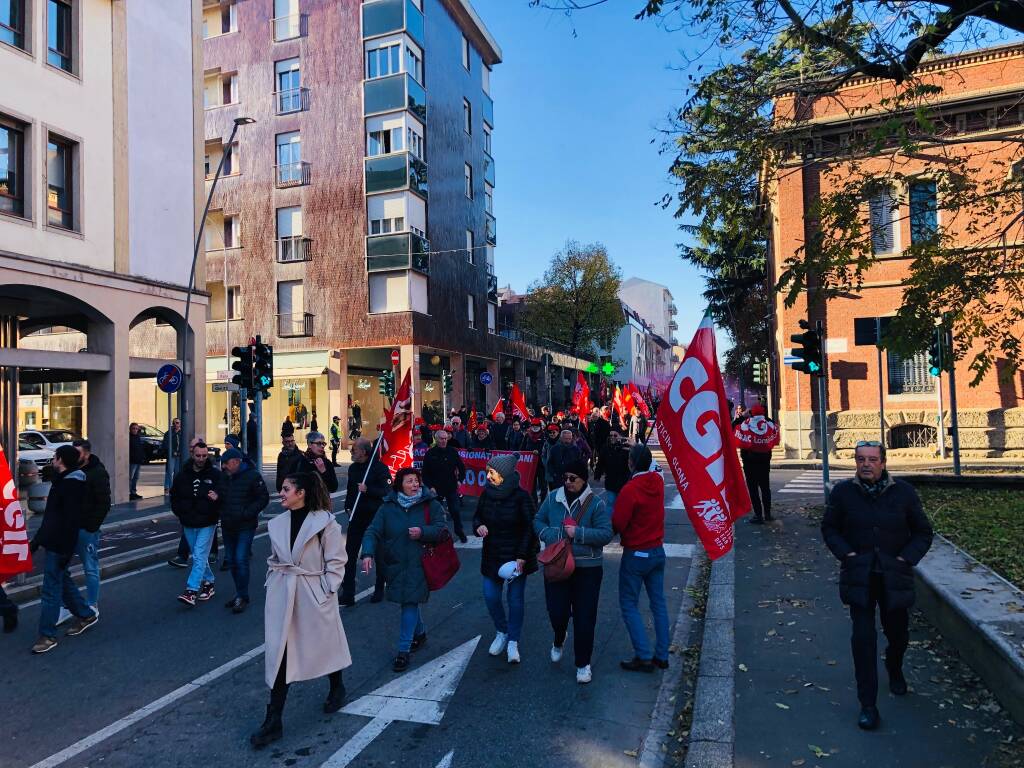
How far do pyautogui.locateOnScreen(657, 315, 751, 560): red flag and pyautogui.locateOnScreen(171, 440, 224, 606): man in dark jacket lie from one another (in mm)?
4902

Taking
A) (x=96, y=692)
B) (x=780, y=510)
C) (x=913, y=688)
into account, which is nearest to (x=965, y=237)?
(x=780, y=510)

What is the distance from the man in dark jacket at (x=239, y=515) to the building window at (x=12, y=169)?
A: 34.2 feet

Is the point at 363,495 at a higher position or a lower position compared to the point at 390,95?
lower

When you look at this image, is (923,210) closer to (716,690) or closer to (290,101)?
(716,690)

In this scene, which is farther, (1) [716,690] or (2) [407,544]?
(2) [407,544]

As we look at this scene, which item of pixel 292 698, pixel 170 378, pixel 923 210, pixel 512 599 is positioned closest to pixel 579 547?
pixel 512 599

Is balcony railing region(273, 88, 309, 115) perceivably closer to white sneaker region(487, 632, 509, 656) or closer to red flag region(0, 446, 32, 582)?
red flag region(0, 446, 32, 582)

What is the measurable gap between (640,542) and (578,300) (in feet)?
142

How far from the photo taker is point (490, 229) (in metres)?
42.8

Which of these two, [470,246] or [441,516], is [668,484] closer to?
[441,516]

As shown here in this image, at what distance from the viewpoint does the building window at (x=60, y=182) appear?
15.5m

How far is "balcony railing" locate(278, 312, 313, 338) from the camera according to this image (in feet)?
111

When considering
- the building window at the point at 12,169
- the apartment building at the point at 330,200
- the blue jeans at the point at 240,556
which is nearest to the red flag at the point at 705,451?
the blue jeans at the point at 240,556

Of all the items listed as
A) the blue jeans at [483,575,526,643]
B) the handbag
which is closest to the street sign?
the handbag
